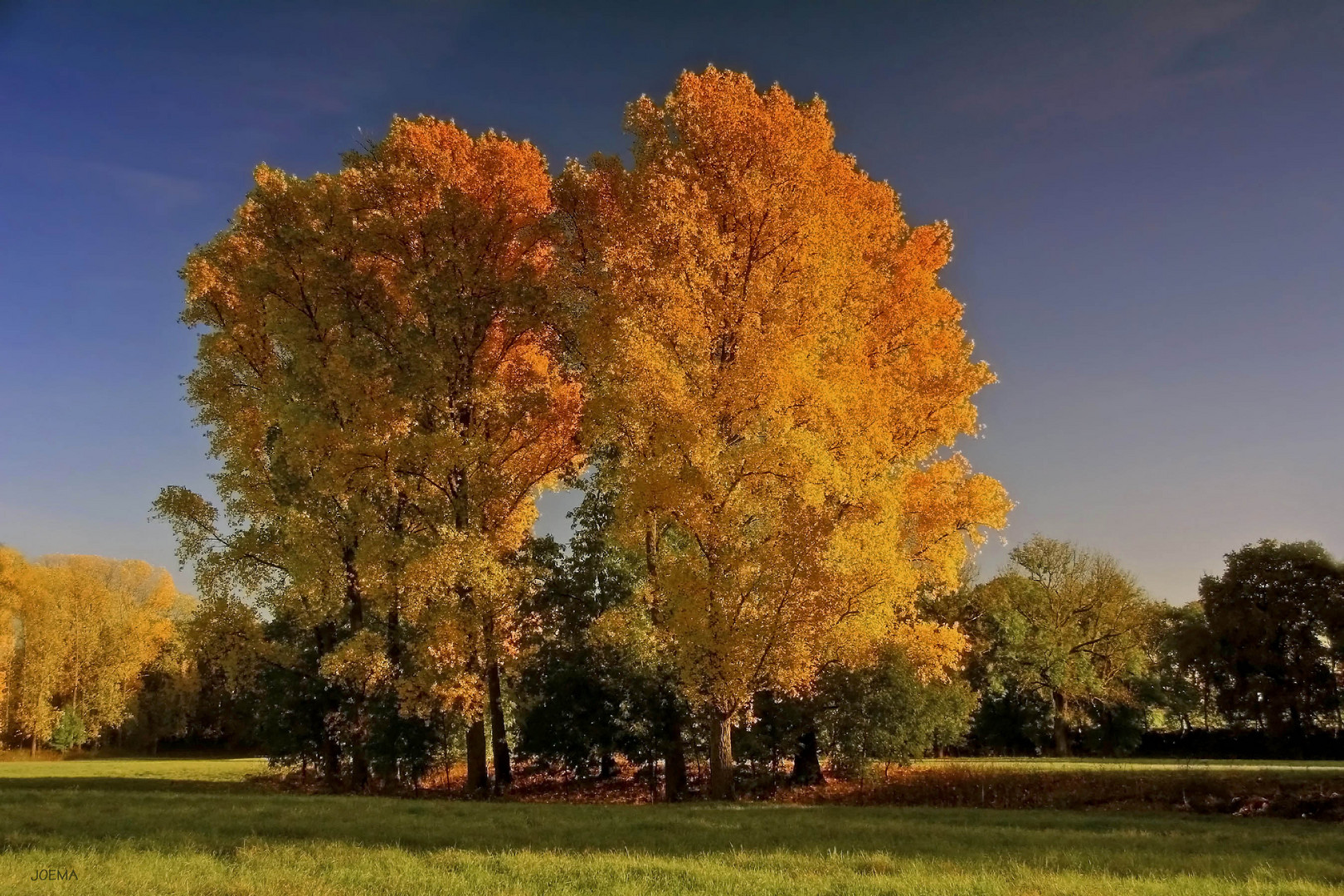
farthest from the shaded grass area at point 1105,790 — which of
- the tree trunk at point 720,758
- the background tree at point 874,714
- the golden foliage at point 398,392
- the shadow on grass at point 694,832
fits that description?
the golden foliage at point 398,392

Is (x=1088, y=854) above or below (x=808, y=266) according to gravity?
below

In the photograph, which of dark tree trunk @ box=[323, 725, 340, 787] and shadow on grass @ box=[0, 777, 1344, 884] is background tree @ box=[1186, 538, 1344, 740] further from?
dark tree trunk @ box=[323, 725, 340, 787]

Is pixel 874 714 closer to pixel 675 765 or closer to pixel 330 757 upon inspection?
pixel 675 765

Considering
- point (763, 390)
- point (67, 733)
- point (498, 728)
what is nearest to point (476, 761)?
point (498, 728)

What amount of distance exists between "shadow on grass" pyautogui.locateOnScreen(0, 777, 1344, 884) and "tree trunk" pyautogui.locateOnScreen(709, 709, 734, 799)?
1.06 m

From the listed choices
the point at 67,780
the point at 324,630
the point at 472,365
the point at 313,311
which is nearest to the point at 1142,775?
the point at 472,365

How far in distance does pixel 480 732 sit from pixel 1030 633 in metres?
36.4

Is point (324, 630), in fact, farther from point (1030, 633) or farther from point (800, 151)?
point (1030, 633)

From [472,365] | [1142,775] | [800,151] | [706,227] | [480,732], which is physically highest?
[800,151]

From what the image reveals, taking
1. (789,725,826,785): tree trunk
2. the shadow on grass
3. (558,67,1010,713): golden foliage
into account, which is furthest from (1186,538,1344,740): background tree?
(558,67,1010,713): golden foliage

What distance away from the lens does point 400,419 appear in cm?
1842

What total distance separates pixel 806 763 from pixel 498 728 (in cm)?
908

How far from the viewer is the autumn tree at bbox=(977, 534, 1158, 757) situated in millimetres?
44000

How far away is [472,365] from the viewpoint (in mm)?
19156
